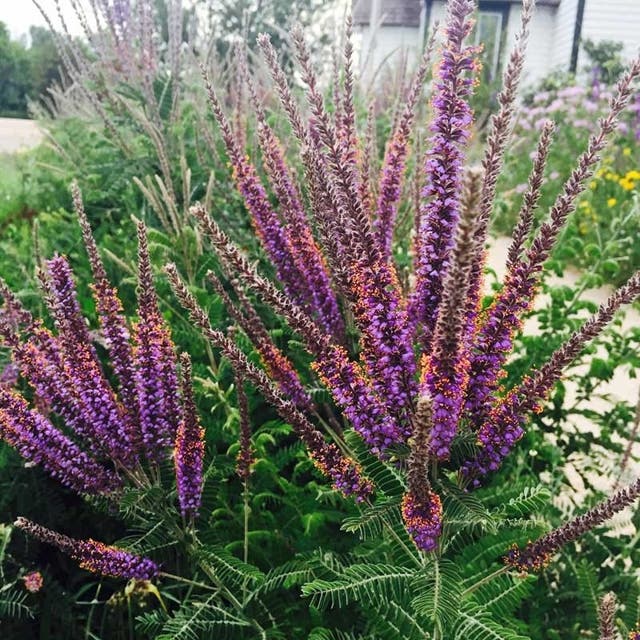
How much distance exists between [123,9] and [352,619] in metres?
3.85

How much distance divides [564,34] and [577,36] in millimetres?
1448

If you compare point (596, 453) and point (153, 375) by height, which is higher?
point (153, 375)

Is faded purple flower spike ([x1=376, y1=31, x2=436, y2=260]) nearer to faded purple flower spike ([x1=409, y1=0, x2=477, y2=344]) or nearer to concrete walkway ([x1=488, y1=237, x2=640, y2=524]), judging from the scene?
faded purple flower spike ([x1=409, y1=0, x2=477, y2=344])

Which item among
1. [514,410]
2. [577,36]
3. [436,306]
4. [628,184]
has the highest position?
[436,306]

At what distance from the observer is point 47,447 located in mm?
1480

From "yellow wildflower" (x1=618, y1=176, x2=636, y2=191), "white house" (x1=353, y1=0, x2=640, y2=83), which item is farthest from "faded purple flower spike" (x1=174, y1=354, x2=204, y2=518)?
"white house" (x1=353, y1=0, x2=640, y2=83)

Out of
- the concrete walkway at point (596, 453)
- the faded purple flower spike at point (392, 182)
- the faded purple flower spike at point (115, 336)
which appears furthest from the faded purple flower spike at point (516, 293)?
the concrete walkway at point (596, 453)

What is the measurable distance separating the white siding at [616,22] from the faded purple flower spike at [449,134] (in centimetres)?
2225

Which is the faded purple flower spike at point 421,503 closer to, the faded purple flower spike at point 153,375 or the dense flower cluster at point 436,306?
the dense flower cluster at point 436,306

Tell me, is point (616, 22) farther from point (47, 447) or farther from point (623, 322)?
point (47, 447)

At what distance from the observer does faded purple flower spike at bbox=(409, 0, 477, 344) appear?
1081 mm

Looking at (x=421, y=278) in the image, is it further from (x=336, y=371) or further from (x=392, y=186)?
(x=392, y=186)

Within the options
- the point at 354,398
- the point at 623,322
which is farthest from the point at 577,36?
the point at 354,398

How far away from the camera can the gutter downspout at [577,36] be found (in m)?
20.0
